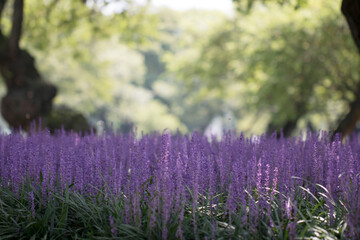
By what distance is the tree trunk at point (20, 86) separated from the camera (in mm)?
12422

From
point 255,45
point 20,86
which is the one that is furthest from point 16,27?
point 255,45

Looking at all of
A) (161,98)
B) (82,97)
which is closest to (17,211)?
(82,97)

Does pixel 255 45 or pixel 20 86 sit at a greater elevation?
pixel 255 45

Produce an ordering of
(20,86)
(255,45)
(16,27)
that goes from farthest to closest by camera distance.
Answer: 1. (255,45)
2. (20,86)
3. (16,27)

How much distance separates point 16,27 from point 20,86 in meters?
1.96

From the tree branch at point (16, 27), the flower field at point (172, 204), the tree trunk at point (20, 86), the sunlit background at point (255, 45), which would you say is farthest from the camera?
the sunlit background at point (255, 45)

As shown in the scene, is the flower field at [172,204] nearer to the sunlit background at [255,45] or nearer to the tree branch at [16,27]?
the sunlit background at [255,45]

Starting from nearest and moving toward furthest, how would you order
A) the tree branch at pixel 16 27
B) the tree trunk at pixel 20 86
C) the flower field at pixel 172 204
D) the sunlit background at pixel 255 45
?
the flower field at pixel 172 204 < the tree branch at pixel 16 27 < the tree trunk at pixel 20 86 < the sunlit background at pixel 255 45

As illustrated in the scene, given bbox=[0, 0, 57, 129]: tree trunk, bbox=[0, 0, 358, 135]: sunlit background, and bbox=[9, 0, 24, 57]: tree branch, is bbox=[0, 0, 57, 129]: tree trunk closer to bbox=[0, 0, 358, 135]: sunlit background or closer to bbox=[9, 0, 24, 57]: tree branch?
bbox=[9, 0, 24, 57]: tree branch

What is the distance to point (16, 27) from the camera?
1208cm

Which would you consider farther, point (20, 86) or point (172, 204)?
point (20, 86)

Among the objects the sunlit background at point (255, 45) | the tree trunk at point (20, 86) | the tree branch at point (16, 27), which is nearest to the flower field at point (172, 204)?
the sunlit background at point (255, 45)

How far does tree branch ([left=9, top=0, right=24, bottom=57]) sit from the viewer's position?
11.8 metres

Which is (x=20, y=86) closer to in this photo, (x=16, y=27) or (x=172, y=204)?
(x=16, y=27)
